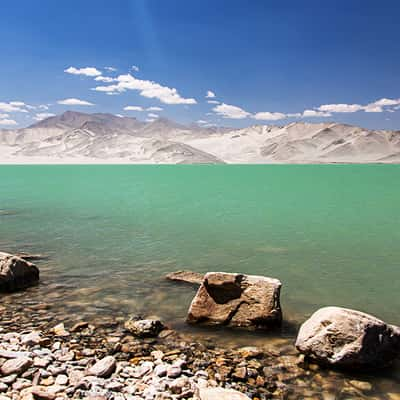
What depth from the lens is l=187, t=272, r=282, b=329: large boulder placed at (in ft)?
22.3

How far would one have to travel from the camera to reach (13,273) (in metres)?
8.55

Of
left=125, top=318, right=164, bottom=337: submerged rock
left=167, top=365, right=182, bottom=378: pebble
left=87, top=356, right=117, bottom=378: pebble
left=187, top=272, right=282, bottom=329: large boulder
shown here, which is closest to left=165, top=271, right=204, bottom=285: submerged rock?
left=187, top=272, right=282, bottom=329: large boulder

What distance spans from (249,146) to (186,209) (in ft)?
581

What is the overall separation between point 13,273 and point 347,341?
658cm

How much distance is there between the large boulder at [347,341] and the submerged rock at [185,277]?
389 centimetres

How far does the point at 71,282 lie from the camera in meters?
9.34

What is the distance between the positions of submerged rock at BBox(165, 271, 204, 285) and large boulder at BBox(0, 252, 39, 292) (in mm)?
3046

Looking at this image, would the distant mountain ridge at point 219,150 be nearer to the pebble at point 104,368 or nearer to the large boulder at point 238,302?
the large boulder at point 238,302

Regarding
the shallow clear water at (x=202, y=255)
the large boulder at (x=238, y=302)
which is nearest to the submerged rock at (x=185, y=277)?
the shallow clear water at (x=202, y=255)

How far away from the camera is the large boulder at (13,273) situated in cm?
845

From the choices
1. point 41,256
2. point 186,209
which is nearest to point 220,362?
point 41,256

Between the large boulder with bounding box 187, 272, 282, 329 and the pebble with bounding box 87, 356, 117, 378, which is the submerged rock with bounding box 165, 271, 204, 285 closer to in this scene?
the large boulder with bounding box 187, 272, 282, 329

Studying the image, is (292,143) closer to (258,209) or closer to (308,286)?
(258,209)

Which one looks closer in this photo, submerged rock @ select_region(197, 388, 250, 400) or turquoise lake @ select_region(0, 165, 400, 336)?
submerged rock @ select_region(197, 388, 250, 400)
